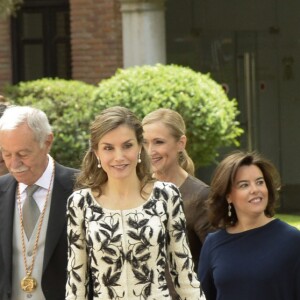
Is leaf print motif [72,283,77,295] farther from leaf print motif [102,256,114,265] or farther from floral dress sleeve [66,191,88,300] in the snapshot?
leaf print motif [102,256,114,265]

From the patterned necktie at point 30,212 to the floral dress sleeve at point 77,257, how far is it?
495 millimetres

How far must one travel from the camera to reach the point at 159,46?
56.5 feet

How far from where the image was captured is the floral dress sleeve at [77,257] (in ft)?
17.0

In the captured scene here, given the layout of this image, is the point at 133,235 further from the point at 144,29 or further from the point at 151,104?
the point at 144,29

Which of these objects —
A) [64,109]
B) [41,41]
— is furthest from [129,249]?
[41,41]

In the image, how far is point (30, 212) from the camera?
18.7 ft

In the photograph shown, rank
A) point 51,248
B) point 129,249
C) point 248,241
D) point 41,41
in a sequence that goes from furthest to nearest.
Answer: point 41,41 < point 248,241 < point 51,248 < point 129,249

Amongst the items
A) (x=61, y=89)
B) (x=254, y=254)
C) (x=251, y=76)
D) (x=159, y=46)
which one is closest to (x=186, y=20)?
(x=251, y=76)

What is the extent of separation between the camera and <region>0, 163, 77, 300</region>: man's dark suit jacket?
5582mm

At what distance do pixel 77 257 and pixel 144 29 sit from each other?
40.1 feet

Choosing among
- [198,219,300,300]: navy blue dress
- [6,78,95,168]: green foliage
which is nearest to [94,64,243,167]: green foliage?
[6,78,95,168]: green foliage

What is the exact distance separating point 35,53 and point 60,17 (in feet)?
2.62

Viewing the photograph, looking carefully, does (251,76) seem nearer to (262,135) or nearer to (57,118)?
(262,135)

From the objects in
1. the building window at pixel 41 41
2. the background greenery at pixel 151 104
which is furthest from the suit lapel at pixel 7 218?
the building window at pixel 41 41
